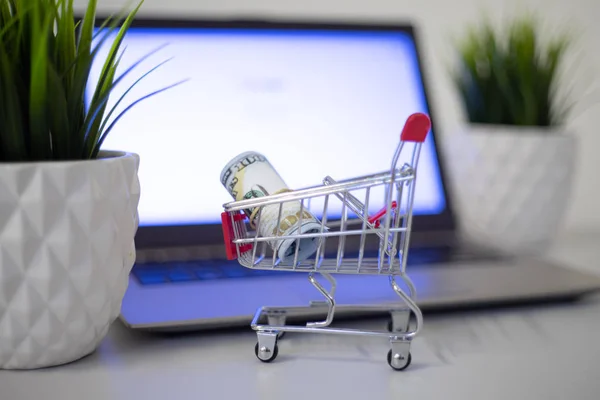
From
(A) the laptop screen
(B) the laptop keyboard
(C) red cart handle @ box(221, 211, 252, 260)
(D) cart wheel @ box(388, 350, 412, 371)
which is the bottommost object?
(D) cart wheel @ box(388, 350, 412, 371)

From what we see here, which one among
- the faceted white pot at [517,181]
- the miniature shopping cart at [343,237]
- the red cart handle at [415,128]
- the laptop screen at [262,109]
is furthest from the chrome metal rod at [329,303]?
the faceted white pot at [517,181]

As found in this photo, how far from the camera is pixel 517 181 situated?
0.95 meters

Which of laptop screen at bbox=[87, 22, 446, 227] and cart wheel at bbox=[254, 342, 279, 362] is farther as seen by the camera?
Result: laptop screen at bbox=[87, 22, 446, 227]

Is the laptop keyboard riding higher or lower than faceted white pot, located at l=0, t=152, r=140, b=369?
lower

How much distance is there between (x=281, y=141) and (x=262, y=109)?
0.16 ft

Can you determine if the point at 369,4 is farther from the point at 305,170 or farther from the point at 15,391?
the point at 15,391

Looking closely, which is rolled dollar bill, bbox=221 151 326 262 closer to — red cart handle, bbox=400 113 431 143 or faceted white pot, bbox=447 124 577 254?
red cart handle, bbox=400 113 431 143

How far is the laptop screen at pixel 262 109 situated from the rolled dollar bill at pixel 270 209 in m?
0.27

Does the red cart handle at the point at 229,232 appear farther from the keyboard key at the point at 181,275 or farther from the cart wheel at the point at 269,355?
the keyboard key at the point at 181,275

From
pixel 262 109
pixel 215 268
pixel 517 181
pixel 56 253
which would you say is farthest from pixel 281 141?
pixel 56 253

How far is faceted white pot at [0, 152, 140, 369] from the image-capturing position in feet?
1.65

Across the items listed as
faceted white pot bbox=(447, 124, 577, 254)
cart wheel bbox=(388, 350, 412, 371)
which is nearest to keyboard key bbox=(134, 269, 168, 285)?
cart wheel bbox=(388, 350, 412, 371)

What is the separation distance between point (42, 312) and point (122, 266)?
74mm

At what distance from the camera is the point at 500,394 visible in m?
0.52
